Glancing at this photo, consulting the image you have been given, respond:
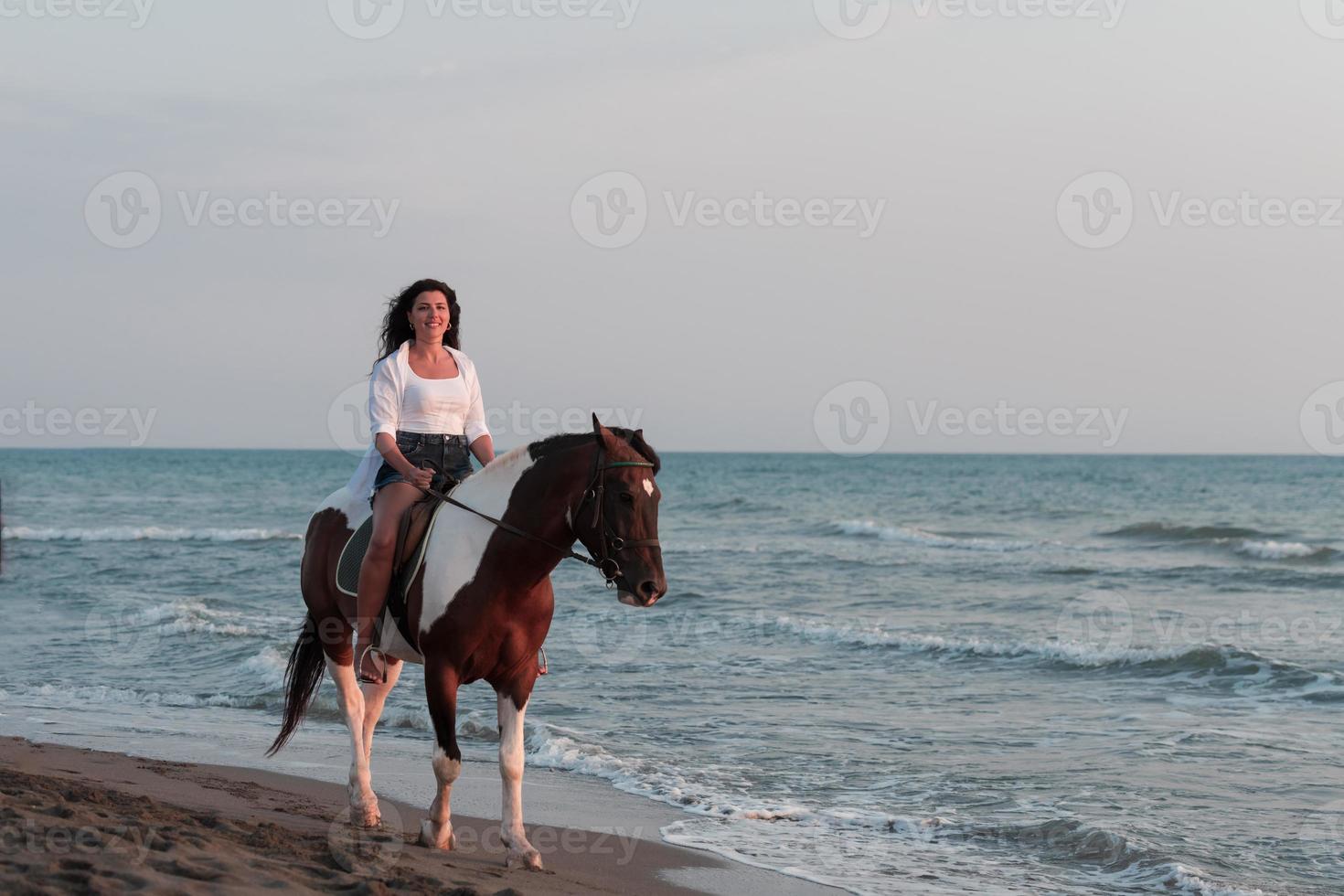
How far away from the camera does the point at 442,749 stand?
5.34 m

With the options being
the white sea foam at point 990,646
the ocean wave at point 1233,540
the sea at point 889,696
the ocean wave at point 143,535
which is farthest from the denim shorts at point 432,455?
the ocean wave at point 143,535

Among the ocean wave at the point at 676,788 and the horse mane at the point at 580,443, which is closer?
the horse mane at the point at 580,443

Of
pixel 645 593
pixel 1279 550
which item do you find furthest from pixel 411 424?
pixel 1279 550

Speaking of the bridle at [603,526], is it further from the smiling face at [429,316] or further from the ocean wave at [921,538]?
the ocean wave at [921,538]

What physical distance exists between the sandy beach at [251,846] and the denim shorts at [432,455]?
5.09 feet

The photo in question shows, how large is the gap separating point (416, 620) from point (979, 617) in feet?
40.3

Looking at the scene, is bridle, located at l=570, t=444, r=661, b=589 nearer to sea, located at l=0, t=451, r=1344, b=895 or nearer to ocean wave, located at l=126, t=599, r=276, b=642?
sea, located at l=0, t=451, r=1344, b=895

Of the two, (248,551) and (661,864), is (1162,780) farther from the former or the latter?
(248,551)

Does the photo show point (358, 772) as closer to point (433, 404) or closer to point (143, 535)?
point (433, 404)

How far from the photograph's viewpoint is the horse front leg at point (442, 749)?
5.22m

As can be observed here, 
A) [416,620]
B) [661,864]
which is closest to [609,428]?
[416,620]

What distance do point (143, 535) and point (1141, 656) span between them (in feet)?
83.2

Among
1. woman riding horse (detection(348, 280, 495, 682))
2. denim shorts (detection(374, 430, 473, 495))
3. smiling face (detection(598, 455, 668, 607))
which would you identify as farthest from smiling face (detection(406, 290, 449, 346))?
smiling face (detection(598, 455, 668, 607))

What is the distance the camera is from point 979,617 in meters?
16.5
